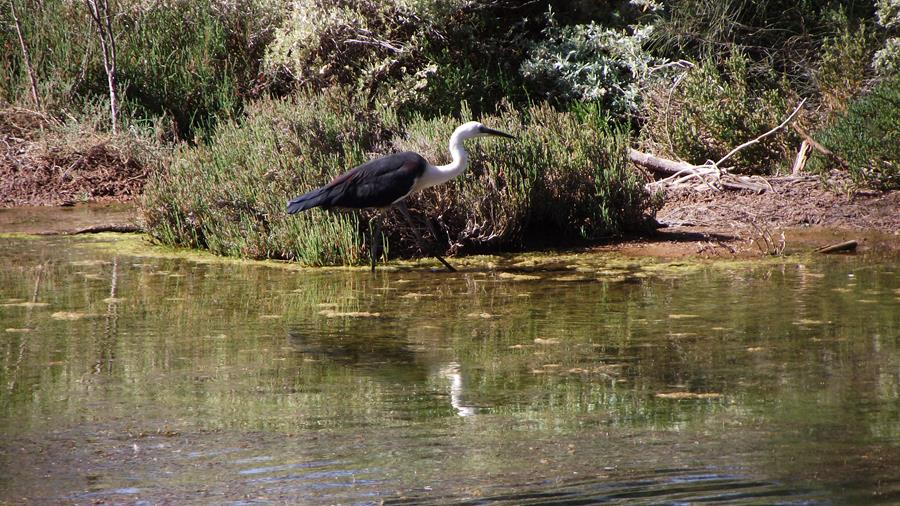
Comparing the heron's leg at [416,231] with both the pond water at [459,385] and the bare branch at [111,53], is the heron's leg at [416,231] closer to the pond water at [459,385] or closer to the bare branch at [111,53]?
the pond water at [459,385]

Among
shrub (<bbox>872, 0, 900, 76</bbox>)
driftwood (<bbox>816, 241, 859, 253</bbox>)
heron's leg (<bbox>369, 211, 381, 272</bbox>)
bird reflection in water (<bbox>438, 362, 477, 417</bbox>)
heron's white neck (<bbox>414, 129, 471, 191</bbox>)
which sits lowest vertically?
bird reflection in water (<bbox>438, 362, 477, 417</bbox>)

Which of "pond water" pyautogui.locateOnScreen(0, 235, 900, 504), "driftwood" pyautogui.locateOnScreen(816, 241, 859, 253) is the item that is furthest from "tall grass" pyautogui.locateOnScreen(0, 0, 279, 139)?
"driftwood" pyautogui.locateOnScreen(816, 241, 859, 253)

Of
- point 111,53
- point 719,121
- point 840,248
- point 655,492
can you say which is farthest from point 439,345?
point 111,53

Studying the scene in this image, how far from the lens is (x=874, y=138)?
36.8 feet

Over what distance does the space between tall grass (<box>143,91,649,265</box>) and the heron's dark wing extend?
440 millimetres

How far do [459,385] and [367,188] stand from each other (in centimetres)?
402

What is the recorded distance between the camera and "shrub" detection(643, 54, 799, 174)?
12930 mm

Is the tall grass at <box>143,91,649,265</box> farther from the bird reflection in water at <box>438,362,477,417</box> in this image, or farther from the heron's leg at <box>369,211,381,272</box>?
the bird reflection in water at <box>438,362,477,417</box>

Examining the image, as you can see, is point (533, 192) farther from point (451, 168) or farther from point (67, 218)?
point (67, 218)

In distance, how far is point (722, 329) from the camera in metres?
7.06

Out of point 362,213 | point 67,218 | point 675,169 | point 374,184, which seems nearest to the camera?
point 374,184

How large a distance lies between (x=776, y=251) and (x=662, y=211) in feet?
7.52

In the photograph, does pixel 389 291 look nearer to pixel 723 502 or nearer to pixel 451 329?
pixel 451 329

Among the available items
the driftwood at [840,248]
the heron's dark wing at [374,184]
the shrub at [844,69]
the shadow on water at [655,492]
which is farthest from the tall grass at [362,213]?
the shadow on water at [655,492]
